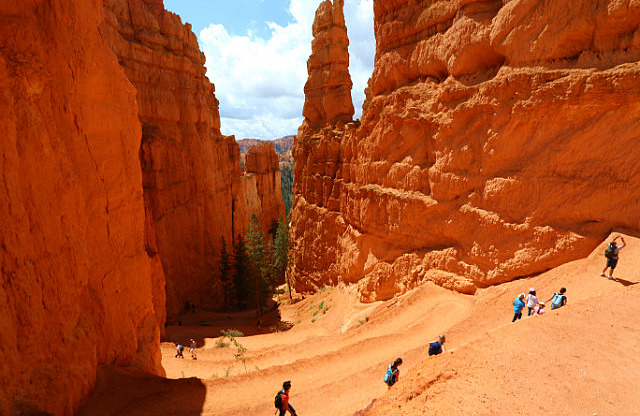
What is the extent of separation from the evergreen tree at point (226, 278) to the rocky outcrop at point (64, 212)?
20637mm

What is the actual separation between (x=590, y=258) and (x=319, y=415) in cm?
882

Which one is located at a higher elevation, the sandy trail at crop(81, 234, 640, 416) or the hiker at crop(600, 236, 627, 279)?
the hiker at crop(600, 236, 627, 279)

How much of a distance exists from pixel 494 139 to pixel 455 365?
8.59 m

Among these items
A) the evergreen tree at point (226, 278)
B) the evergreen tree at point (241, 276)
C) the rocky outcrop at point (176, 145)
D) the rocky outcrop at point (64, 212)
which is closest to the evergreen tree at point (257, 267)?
the evergreen tree at point (241, 276)

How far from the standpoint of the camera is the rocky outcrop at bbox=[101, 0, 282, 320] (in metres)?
26.1

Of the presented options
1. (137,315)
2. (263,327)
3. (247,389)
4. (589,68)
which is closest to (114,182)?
(137,315)

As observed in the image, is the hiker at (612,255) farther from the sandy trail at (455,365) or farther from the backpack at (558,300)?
the backpack at (558,300)

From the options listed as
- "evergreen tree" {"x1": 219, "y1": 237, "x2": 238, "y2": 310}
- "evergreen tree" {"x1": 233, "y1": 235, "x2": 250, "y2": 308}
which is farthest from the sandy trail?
"evergreen tree" {"x1": 219, "y1": 237, "x2": 238, "y2": 310}

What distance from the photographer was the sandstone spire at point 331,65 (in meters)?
29.8

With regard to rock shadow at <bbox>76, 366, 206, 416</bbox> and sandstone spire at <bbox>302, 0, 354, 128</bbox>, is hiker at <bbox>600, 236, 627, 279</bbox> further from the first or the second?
sandstone spire at <bbox>302, 0, 354, 128</bbox>

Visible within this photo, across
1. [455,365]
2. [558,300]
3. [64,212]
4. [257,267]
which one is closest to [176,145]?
[257,267]

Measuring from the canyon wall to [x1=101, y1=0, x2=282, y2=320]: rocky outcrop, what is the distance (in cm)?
1697

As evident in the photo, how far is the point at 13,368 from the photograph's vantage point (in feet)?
20.0

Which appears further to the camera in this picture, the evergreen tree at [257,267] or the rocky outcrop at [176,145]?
the evergreen tree at [257,267]
